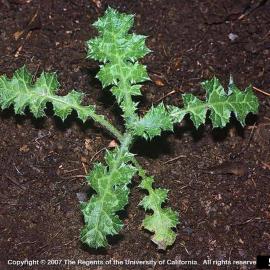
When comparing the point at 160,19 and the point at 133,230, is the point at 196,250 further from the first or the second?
the point at 160,19

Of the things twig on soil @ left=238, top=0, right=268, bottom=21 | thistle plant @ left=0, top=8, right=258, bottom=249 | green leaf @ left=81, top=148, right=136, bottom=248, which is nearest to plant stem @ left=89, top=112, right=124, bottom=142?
thistle plant @ left=0, top=8, right=258, bottom=249

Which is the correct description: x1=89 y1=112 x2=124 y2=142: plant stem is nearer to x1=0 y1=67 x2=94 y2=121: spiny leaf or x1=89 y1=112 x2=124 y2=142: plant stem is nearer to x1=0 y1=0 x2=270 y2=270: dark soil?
x1=0 y1=67 x2=94 y2=121: spiny leaf

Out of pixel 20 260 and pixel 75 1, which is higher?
pixel 75 1

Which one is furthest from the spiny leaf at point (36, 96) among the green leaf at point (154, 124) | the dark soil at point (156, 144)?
the green leaf at point (154, 124)

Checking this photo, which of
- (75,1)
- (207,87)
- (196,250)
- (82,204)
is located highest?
(75,1)

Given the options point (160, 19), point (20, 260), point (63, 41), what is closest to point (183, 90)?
point (160, 19)

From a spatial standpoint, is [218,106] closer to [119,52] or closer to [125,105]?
[125,105]

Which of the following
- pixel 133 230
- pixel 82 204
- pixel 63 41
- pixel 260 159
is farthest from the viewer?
pixel 63 41

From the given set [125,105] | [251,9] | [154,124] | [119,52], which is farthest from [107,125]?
[251,9]
